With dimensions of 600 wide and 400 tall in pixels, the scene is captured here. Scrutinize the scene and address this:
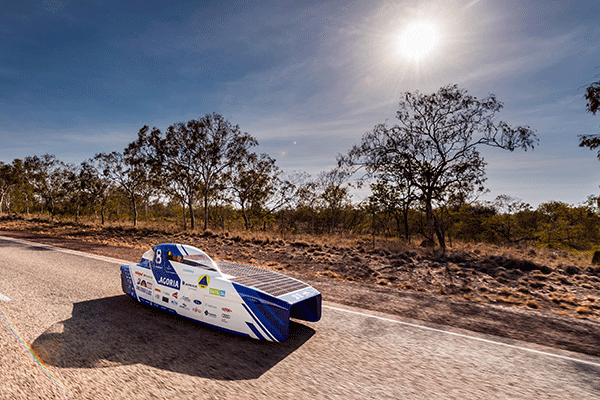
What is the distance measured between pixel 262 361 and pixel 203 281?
1655mm

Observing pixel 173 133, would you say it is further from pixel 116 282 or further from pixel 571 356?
pixel 571 356

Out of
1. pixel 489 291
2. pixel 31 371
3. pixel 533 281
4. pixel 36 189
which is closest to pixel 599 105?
pixel 533 281

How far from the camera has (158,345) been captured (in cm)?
410

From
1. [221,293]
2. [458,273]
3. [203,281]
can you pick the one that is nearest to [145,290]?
[203,281]

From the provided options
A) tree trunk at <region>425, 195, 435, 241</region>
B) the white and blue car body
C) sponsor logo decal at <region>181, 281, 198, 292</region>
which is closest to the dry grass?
tree trunk at <region>425, 195, 435, 241</region>

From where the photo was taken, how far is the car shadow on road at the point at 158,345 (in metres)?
3.55

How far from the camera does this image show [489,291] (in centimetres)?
817

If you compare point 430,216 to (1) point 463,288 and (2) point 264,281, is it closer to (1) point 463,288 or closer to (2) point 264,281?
(1) point 463,288

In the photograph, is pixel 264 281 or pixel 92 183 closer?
pixel 264 281

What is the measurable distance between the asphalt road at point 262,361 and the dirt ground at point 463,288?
2.89 ft

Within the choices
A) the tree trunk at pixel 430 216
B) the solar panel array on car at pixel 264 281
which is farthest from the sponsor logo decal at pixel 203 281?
the tree trunk at pixel 430 216

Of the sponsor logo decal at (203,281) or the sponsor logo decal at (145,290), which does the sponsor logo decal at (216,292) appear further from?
the sponsor logo decal at (145,290)

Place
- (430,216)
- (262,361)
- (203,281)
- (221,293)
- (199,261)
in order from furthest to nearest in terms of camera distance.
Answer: (430,216) < (199,261) < (203,281) < (221,293) < (262,361)

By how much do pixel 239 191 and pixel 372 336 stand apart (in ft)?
96.9
